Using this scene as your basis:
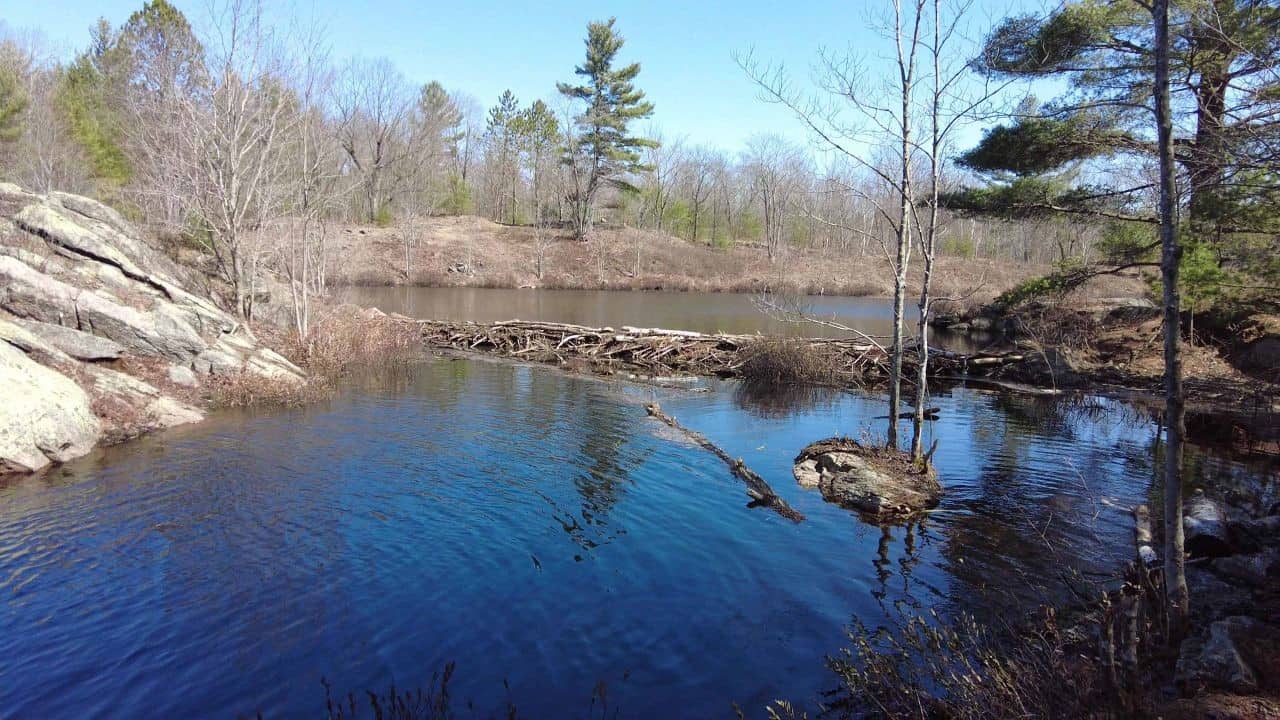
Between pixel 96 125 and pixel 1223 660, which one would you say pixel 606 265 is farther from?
pixel 1223 660

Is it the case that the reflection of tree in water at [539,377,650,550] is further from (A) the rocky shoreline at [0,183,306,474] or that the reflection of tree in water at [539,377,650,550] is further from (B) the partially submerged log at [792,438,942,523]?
(A) the rocky shoreline at [0,183,306,474]

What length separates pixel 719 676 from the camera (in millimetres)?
5875

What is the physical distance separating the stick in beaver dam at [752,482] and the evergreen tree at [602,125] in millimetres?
54970

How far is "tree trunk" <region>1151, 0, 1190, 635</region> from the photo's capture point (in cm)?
493

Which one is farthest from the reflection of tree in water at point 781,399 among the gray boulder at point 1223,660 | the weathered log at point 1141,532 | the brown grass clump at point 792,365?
the gray boulder at point 1223,660

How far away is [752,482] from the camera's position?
429 inches

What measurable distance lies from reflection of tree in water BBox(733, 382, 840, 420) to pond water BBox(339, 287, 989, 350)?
6975 millimetres

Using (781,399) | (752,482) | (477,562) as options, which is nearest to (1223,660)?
(477,562)

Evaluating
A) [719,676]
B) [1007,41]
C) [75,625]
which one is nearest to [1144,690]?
[719,676]

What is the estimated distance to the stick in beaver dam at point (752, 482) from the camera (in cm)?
982

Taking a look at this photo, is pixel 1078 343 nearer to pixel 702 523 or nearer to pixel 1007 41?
pixel 1007 41

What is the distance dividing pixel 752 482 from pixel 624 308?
31.9 meters

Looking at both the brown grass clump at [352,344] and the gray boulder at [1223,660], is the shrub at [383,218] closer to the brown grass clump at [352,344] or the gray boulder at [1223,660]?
the brown grass clump at [352,344]

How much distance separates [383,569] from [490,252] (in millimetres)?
57932
